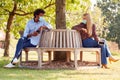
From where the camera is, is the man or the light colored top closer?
the man

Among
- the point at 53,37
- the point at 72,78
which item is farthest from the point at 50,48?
the point at 72,78

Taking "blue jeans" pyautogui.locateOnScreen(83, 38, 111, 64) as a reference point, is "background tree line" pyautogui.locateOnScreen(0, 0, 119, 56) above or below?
above

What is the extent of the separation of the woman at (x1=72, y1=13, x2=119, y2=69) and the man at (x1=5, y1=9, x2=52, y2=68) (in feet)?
3.12

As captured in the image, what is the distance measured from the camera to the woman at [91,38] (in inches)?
408

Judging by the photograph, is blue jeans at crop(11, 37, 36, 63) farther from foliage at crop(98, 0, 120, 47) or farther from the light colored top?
foliage at crop(98, 0, 120, 47)

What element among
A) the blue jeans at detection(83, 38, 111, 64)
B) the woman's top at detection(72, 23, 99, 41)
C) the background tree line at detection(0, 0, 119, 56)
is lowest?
the blue jeans at detection(83, 38, 111, 64)

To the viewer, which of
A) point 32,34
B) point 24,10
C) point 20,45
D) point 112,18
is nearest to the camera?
point 20,45

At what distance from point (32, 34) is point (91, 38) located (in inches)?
61.2

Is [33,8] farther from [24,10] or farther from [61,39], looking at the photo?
[61,39]

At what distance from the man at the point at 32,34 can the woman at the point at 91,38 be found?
951mm

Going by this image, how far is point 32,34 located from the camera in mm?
10289

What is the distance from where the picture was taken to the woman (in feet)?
34.0

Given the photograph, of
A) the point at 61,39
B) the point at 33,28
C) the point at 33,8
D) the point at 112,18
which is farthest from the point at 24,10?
the point at 112,18

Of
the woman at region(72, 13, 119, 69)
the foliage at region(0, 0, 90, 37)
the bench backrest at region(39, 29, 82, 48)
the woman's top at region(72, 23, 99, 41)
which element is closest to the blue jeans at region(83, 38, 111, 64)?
the woman at region(72, 13, 119, 69)
